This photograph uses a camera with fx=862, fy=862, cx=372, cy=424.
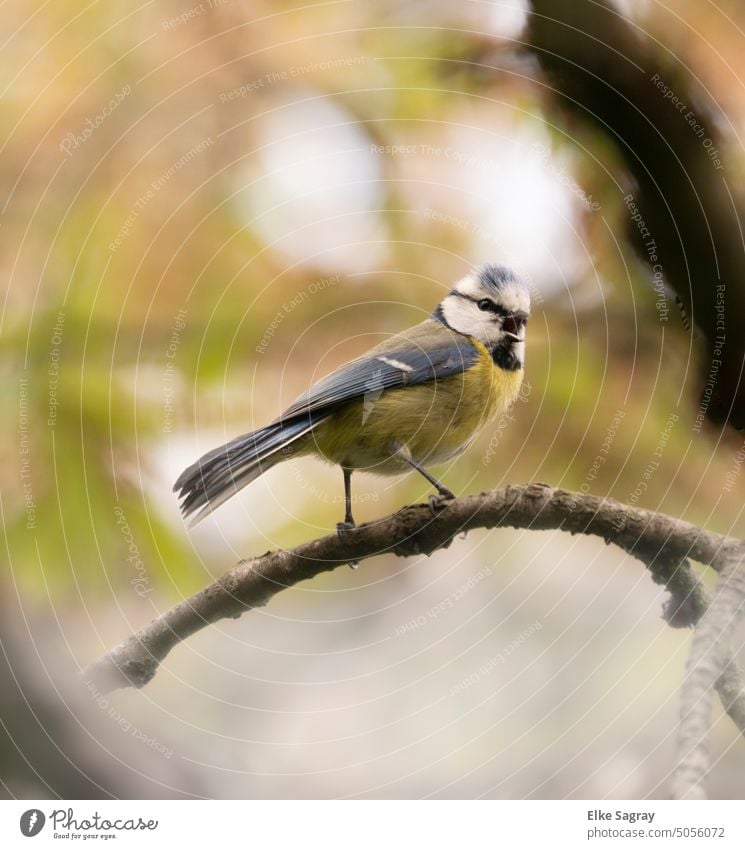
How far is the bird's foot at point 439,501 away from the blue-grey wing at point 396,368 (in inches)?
4.6

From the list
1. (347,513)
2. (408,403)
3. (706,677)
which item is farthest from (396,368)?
(706,677)

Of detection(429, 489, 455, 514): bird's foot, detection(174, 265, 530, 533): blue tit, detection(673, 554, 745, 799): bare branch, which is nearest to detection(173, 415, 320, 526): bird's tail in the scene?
detection(174, 265, 530, 533): blue tit

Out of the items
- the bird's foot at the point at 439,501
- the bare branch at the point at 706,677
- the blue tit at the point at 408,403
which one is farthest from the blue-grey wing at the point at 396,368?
the bare branch at the point at 706,677

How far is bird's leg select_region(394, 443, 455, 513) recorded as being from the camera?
700 mm

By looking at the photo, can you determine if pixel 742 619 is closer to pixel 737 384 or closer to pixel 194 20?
pixel 737 384

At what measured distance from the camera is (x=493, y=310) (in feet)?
2.63

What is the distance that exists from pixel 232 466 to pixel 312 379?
12 centimetres

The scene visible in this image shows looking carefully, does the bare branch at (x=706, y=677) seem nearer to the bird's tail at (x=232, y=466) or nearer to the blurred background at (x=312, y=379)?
the blurred background at (x=312, y=379)

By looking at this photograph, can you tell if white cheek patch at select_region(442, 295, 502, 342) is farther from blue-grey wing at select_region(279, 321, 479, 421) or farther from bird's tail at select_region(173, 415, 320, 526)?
bird's tail at select_region(173, 415, 320, 526)

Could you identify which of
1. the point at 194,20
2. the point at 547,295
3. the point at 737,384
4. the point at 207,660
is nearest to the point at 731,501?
the point at 737,384

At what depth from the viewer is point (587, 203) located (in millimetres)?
835

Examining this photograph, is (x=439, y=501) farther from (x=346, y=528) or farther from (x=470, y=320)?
(x=470, y=320)

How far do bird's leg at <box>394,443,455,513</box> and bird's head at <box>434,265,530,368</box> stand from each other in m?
0.12
